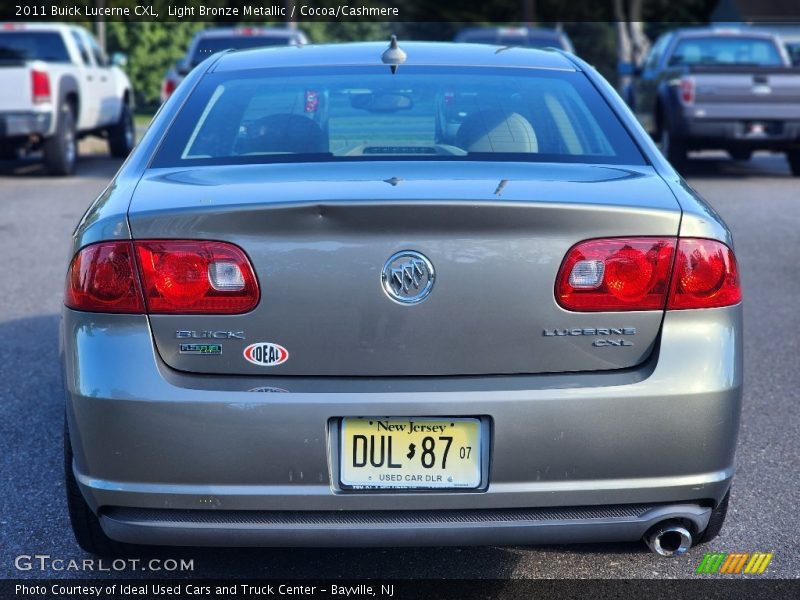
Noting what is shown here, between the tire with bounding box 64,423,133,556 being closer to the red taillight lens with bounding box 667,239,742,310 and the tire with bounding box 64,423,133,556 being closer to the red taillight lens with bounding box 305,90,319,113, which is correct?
the red taillight lens with bounding box 305,90,319,113

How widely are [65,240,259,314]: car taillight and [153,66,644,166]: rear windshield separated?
587mm

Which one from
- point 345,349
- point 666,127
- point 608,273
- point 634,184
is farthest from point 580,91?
point 666,127

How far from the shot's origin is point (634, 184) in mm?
3197

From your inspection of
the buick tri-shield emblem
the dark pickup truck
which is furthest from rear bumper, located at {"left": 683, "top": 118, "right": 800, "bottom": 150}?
the buick tri-shield emblem

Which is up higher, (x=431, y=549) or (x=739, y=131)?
(x=431, y=549)

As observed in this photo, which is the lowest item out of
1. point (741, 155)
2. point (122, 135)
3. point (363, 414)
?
point (122, 135)

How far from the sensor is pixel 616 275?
2967mm

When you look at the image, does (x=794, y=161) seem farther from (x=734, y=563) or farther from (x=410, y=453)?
(x=410, y=453)

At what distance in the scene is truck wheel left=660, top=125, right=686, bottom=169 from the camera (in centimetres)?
1497

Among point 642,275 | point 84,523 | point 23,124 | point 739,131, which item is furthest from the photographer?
point 739,131

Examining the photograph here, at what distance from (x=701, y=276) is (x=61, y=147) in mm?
13556

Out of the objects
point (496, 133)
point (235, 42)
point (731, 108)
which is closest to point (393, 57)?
point (496, 133)

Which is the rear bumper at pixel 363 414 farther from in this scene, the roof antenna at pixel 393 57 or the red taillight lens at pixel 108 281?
the roof antenna at pixel 393 57

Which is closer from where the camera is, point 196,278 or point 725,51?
point 196,278
